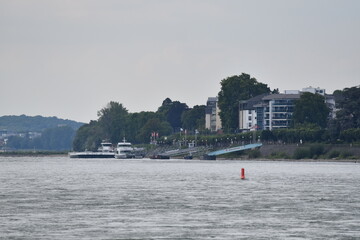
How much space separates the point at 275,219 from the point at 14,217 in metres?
14.5

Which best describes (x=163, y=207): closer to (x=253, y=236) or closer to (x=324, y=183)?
(x=253, y=236)

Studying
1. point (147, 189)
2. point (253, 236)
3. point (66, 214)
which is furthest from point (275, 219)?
point (147, 189)

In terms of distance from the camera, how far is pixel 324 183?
98.4m

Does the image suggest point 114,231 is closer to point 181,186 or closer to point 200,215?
point 200,215

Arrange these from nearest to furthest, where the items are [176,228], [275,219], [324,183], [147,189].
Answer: [176,228]
[275,219]
[147,189]
[324,183]

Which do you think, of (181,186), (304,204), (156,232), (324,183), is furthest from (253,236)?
(324,183)

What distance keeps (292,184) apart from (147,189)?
55.7 feet

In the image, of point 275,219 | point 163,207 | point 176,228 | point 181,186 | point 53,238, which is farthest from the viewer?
point 181,186

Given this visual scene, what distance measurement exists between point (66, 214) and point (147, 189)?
88.4 ft

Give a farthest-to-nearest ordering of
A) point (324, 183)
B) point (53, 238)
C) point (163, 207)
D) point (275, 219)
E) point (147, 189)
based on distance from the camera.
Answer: point (324, 183)
point (147, 189)
point (163, 207)
point (275, 219)
point (53, 238)

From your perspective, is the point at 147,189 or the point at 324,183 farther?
the point at 324,183

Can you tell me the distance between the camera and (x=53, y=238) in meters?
48.0

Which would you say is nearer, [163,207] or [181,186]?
[163,207]

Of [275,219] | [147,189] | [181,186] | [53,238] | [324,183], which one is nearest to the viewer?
[53,238]
